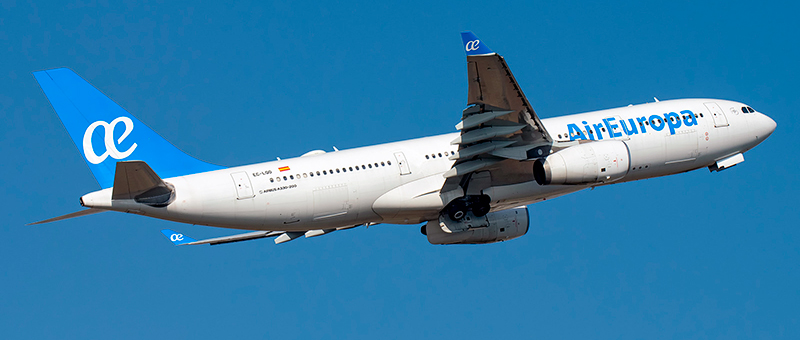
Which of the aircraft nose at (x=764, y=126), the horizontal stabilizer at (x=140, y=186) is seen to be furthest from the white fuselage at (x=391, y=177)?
the aircraft nose at (x=764, y=126)

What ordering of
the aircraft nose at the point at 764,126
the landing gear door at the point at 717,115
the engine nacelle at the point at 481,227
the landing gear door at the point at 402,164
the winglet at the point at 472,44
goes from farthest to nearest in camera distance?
the aircraft nose at the point at 764,126, the landing gear door at the point at 717,115, the engine nacelle at the point at 481,227, the landing gear door at the point at 402,164, the winglet at the point at 472,44

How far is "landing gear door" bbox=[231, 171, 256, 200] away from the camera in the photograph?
30.3 meters

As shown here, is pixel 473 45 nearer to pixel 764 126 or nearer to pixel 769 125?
pixel 764 126

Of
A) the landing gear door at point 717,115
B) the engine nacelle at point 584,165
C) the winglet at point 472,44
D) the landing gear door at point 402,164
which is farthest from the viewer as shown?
the landing gear door at point 717,115

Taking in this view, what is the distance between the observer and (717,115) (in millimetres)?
36688

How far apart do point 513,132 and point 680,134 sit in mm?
8347

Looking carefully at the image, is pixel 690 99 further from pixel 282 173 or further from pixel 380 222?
pixel 282 173

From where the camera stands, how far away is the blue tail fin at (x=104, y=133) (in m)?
30.4

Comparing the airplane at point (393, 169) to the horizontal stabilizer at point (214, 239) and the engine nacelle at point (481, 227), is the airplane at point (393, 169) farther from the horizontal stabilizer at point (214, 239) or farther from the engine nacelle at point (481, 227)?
the horizontal stabilizer at point (214, 239)

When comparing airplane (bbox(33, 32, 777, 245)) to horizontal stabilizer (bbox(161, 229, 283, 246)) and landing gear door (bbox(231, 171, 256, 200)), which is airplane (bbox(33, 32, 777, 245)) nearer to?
landing gear door (bbox(231, 171, 256, 200))

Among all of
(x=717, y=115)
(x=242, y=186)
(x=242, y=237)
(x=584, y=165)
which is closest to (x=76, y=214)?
(x=242, y=186)

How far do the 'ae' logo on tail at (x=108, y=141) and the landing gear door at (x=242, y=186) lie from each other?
12.6 feet

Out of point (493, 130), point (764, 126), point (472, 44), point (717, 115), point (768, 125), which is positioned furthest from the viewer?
point (768, 125)

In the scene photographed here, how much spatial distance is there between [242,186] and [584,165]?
37.6 ft
